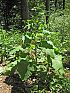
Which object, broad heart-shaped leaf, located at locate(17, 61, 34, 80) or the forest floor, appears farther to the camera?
the forest floor

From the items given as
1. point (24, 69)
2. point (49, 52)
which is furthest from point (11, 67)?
point (49, 52)

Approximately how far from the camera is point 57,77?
4.91 m

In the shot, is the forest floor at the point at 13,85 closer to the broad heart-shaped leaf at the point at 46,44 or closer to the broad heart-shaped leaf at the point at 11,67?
the broad heart-shaped leaf at the point at 11,67

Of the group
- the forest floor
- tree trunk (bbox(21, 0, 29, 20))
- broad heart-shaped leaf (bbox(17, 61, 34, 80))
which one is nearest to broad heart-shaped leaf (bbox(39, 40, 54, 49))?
broad heart-shaped leaf (bbox(17, 61, 34, 80))

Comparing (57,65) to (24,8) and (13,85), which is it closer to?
(13,85)

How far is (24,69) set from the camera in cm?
458

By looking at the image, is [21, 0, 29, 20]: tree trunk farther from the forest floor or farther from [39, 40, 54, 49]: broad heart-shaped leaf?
[39, 40, 54, 49]: broad heart-shaped leaf

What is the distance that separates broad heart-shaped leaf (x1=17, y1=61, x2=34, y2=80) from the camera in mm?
4562

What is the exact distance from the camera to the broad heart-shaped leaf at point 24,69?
15.0ft

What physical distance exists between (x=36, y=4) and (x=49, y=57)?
10.9 m

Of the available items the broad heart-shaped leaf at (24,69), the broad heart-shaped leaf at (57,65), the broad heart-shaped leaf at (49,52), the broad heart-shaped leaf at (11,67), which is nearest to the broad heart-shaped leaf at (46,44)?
the broad heart-shaped leaf at (49,52)

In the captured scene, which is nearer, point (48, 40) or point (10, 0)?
point (48, 40)

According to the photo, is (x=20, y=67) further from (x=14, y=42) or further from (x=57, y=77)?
(x=14, y=42)

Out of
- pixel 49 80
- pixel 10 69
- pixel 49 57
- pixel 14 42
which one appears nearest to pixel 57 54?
pixel 49 57
